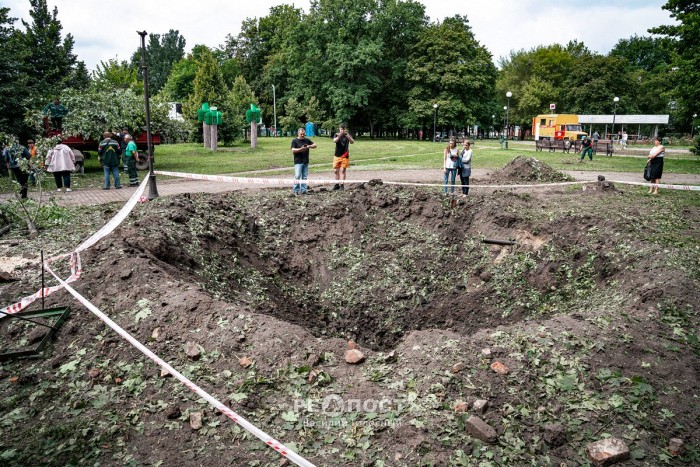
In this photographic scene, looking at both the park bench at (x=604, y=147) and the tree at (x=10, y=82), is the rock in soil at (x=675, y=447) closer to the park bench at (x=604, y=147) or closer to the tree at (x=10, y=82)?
the tree at (x=10, y=82)

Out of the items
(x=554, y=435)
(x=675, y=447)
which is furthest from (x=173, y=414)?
(x=675, y=447)

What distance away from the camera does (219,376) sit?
4320 mm

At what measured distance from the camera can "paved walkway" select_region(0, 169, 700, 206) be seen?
1281cm

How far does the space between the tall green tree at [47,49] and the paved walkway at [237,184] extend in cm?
1017

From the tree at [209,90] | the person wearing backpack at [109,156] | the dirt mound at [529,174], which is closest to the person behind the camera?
the person wearing backpack at [109,156]

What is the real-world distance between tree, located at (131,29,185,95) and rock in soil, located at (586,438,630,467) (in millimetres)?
113038

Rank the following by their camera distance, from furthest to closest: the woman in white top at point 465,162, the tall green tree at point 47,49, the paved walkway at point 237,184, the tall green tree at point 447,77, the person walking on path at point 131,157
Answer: the tall green tree at point 447,77 → the tall green tree at point 47,49 → the person walking on path at point 131,157 → the paved walkway at point 237,184 → the woman in white top at point 465,162

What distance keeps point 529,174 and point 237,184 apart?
9.83 metres

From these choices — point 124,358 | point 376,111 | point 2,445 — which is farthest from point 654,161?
point 376,111

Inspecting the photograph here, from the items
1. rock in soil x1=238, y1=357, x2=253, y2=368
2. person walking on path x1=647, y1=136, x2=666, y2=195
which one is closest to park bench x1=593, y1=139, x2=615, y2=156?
person walking on path x1=647, y1=136, x2=666, y2=195

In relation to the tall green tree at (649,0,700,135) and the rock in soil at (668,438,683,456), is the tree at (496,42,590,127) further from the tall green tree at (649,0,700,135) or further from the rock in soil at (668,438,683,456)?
the rock in soil at (668,438,683,456)

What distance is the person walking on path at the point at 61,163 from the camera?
13492 mm

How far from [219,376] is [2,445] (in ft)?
5.66

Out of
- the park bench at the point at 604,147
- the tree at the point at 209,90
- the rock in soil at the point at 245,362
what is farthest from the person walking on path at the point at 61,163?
the park bench at the point at 604,147
